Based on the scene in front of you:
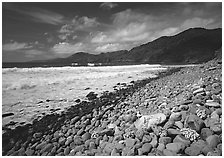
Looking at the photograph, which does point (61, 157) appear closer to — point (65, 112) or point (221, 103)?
point (65, 112)

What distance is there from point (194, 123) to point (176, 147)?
666mm

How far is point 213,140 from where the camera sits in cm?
307

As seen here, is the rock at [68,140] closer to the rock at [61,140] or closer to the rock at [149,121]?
the rock at [61,140]

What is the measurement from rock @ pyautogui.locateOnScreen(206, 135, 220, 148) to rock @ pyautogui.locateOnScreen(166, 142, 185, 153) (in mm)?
452

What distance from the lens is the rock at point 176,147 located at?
3.03 m

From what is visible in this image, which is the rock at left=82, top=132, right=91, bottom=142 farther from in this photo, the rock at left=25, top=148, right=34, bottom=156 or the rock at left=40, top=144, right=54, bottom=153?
the rock at left=25, top=148, right=34, bottom=156

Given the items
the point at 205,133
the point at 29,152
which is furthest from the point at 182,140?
the point at 29,152

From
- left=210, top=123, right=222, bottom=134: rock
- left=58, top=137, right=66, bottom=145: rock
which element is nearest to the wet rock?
left=58, top=137, right=66, bottom=145: rock

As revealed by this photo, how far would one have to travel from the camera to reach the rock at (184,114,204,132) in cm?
334

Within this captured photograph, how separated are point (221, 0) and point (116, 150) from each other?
3.91 m

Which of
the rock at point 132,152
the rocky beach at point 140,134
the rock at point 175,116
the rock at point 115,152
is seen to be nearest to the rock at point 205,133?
the rocky beach at point 140,134

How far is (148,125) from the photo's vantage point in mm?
3646

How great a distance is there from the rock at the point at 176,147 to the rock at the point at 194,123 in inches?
19.6

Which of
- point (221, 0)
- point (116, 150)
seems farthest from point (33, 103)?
point (221, 0)
